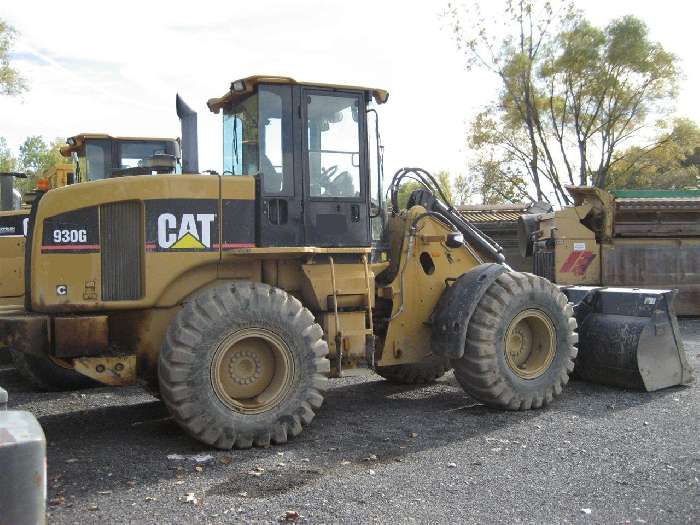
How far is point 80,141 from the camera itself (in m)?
10.7

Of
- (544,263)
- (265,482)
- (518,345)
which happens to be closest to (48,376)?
(265,482)

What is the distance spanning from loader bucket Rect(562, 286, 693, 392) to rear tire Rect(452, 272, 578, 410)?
723 millimetres

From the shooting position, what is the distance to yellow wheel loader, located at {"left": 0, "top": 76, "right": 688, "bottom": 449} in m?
5.25

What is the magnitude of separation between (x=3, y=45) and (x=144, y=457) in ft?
92.6

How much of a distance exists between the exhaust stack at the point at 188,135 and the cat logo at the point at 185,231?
549 millimetres

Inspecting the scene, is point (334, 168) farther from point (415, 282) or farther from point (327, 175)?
point (415, 282)

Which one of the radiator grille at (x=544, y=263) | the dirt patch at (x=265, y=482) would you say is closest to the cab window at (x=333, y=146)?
the dirt patch at (x=265, y=482)

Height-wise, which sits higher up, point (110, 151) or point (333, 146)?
point (110, 151)

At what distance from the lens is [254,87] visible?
5879 mm

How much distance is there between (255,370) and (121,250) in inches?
54.8

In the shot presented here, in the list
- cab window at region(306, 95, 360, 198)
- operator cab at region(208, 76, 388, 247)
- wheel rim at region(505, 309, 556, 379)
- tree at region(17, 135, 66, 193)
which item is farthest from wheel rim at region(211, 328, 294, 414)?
tree at region(17, 135, 66, 193)

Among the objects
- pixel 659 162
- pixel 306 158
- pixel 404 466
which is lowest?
pixel 404 466

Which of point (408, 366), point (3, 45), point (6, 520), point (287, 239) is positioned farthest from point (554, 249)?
point (3, 45)

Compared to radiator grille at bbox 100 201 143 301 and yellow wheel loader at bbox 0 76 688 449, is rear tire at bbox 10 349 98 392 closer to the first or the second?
yellow wheel loader at bbox 0 76 688 449
